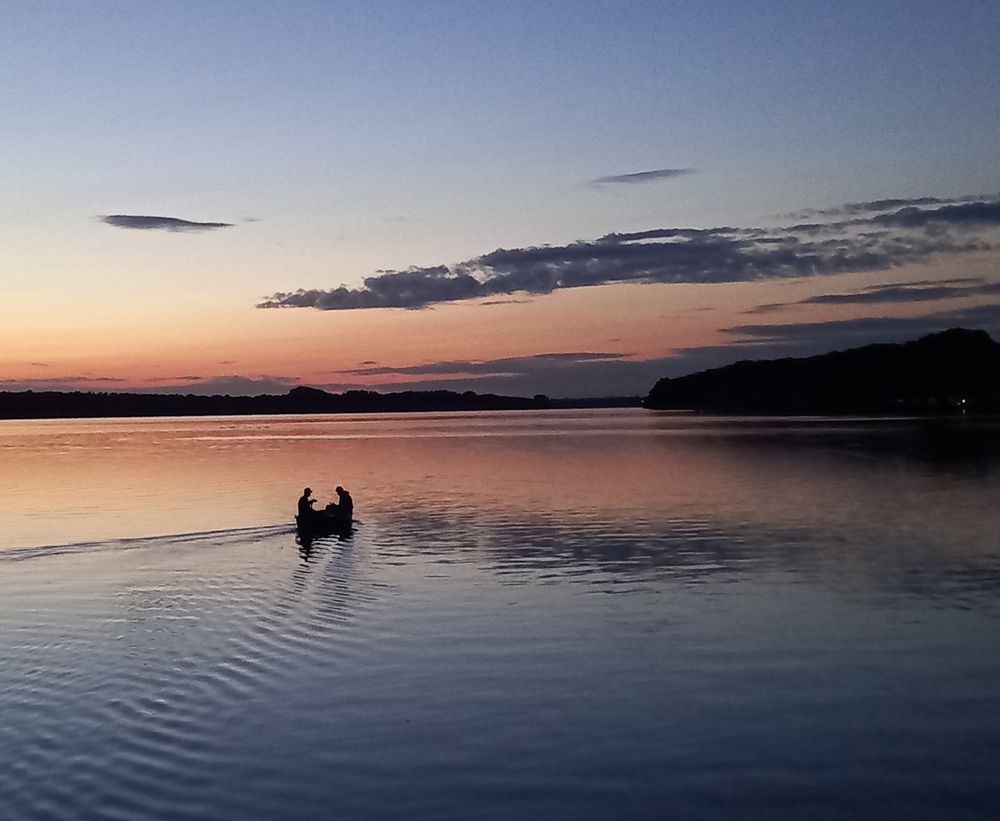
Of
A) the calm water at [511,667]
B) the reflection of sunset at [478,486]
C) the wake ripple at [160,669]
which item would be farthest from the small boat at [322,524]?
the reflection of sunset at [478,486]

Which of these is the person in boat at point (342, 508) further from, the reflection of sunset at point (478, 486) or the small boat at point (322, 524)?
the reflection of sunset at point (478, 486)

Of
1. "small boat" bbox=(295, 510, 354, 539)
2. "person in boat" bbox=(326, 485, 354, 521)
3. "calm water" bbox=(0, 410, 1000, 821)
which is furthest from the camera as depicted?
"person in boat" bbox=(326, 485, 354, 521)

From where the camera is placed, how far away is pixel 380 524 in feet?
117

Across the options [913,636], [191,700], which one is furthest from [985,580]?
[191,700]

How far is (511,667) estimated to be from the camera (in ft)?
49.9

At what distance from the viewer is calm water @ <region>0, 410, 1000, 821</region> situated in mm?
10438

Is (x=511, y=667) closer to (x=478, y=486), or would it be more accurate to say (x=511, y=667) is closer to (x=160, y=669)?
(x=160, y=669)

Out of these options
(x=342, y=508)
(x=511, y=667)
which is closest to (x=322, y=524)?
(x=342, y=508)

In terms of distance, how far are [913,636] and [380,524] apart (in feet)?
72.5

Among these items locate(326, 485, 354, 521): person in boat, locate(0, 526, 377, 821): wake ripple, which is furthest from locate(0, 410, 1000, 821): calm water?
locate(326, 485, 354, 521): person in boat

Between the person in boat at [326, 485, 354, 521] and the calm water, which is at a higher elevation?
the person in boat at [326, 485, 354, 521]

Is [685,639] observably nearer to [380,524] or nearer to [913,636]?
[913,636]

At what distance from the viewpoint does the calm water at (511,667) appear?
1044 centimetres

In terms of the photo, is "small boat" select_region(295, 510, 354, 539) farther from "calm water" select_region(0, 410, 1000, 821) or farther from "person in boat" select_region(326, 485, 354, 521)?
"calm water" select_region(0, 410, 1000, 821)
